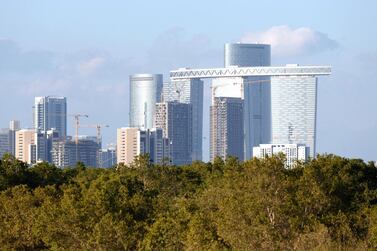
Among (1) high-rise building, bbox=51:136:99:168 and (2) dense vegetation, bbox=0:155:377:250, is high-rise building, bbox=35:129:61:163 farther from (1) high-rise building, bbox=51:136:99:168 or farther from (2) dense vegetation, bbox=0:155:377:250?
(2) dense vegetation, bbox=0:155:377:250

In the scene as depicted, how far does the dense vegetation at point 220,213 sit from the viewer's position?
1468 inches

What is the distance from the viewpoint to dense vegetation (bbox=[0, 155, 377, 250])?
3728 cm

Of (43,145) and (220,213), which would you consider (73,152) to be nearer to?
(43,145)

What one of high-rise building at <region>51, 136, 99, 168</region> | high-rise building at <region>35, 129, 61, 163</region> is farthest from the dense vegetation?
high-rise building at <region>35, 129, 61, 163</region>

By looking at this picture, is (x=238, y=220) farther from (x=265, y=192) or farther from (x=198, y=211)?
(x=198, y=211)

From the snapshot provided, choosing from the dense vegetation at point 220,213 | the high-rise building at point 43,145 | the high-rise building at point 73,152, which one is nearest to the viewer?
the dense vegetation at point 220,213

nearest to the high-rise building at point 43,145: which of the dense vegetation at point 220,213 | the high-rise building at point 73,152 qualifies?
the high-rise building at point 73,152

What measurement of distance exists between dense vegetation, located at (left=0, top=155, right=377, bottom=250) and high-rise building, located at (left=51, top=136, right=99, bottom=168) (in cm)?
13817

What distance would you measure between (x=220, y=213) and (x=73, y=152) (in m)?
152

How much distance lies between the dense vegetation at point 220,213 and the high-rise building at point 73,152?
13817 centimetres

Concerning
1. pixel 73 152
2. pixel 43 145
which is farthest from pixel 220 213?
pixel 43 145

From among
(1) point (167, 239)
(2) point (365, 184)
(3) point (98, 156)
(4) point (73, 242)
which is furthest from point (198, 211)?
(3) point (98, 156)

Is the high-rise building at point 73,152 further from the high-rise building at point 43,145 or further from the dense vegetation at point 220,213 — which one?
the dense vegetation at point 220,213

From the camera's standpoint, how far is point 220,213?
39500mm
